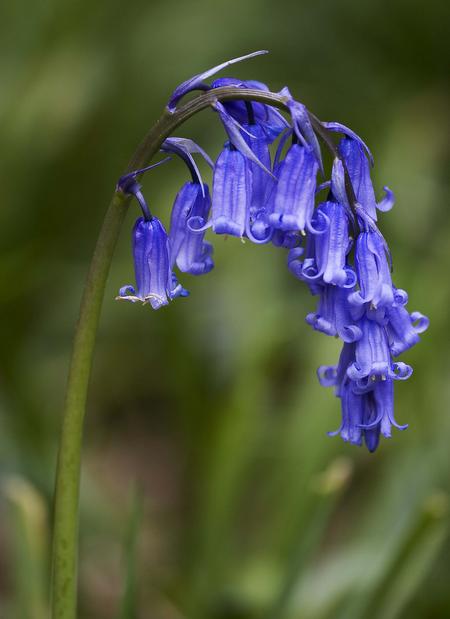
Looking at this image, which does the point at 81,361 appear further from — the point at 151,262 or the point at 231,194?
the point at 231,194

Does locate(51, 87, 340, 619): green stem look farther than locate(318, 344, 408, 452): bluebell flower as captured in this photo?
No

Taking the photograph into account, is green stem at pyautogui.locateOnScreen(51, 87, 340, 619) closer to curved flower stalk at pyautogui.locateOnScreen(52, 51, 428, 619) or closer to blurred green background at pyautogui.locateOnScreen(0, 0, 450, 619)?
curved flower stalk at pyautogui.locateOnScreen(52, 51, 428, 619)

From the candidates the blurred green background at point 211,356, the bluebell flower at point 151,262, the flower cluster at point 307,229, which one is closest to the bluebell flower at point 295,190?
the flower cluster at point 307,229

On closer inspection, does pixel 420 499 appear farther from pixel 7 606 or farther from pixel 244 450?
pixel 7 606

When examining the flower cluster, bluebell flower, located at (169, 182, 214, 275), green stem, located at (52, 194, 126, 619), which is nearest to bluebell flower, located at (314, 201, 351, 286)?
the flower cluster

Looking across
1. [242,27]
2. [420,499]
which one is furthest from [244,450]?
[242,27]
